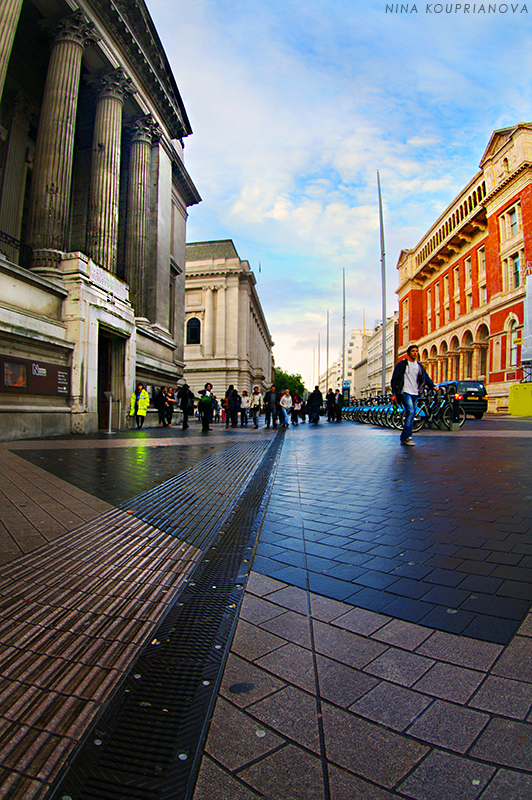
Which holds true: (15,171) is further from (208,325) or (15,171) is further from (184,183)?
(208,325)

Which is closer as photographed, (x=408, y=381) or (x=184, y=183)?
(x=408, y=381)

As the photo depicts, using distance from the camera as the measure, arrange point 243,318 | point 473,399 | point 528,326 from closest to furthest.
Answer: point 473,399, point 528,326, point 243,318

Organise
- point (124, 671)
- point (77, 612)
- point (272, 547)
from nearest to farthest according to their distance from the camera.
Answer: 1. point (124, 671)
2. point (77, 612)
3. point (272, 547)

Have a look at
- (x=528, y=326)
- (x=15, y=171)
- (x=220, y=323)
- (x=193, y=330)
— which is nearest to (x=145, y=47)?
(x=15, y=171)

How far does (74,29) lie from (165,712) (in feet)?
67.9

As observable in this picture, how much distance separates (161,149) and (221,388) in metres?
34.8

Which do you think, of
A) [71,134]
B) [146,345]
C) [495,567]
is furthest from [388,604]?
[146,345]

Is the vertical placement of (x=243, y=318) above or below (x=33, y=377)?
above

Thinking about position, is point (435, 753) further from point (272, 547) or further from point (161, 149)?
point (161, 149)

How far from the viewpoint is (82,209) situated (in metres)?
21.8

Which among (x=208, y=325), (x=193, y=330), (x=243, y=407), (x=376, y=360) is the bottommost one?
(x=243, y=407)

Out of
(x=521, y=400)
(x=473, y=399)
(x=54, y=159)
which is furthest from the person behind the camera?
(x=521, y=400)

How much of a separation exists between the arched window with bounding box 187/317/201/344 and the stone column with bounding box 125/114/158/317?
3522 cm

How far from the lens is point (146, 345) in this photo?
67.7 feet
